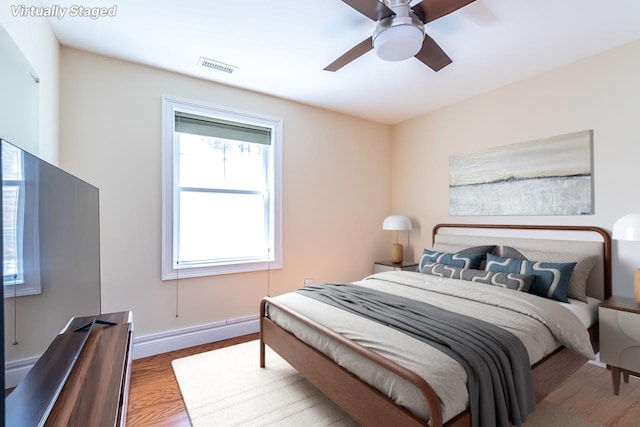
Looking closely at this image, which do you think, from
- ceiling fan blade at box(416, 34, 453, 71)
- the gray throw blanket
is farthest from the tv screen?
ceiling fan blade at box(416, 34, 453, 71)

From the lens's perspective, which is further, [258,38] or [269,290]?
[269,290]

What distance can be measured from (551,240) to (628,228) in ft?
2.43

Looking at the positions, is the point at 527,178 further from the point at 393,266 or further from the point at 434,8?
the point at 434,8

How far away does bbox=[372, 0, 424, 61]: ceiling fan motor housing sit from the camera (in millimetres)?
1736

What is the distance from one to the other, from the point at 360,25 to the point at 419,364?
2234 millimetres

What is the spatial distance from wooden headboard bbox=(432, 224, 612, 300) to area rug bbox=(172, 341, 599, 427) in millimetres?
1231

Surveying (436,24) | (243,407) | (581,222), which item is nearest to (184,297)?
(243,407)

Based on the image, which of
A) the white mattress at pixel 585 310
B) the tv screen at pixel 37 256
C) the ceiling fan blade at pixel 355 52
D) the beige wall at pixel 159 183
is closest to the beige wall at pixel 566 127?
the white mattress at pixel 585 310

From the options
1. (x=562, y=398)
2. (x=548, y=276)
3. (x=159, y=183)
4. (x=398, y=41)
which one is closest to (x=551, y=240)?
(x=548, y=276)

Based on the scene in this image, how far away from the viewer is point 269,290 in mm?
3445

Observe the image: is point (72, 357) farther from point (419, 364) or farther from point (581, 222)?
point (581, 222)

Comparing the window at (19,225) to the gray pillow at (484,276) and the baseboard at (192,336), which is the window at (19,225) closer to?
the baseboard at (192,336)

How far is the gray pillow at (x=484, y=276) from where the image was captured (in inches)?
93.8

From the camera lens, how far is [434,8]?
170cm
